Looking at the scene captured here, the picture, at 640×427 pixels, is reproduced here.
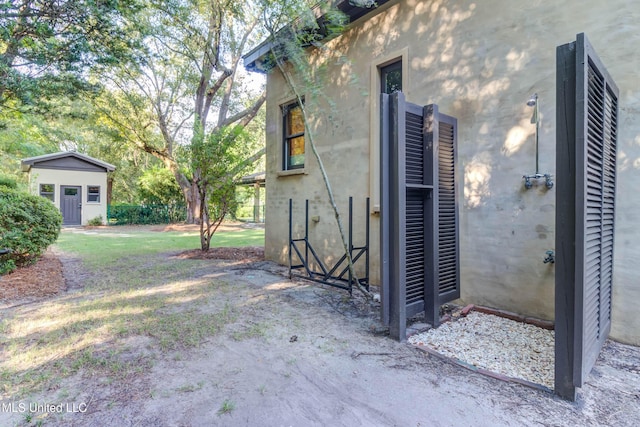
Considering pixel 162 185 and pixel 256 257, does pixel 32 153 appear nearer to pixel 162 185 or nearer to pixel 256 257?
pixel 162 185

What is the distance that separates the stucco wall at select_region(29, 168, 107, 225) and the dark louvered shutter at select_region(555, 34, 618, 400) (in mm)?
20099

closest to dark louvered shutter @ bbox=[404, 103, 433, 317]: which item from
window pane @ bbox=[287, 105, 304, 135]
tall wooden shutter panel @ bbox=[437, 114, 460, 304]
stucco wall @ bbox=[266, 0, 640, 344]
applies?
tall wooden shutter panel @ bbox=[437, 114, 460, 304]

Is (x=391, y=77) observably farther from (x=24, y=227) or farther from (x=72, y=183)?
(x=72, y=183)

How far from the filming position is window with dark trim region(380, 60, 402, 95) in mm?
4898

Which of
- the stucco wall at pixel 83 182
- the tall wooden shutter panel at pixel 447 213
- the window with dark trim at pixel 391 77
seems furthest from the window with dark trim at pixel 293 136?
the stucco wall at pixel 83 182

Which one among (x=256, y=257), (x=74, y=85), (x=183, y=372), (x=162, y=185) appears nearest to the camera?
(x=183, y=372)

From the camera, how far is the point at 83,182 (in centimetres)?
1719

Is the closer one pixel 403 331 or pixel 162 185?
pixel 403 331

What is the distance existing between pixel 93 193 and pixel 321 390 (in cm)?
1989

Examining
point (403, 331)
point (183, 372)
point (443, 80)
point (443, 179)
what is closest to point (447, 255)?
point (443, 179)

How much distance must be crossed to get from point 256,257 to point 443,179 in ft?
17.8

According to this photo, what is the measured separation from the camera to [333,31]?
537 centimetres

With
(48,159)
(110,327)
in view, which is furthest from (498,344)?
(48,159)

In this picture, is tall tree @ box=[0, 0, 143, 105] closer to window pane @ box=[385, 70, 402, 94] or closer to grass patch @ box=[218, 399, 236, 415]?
window pane @ box=[385, 70, 402, 94]
